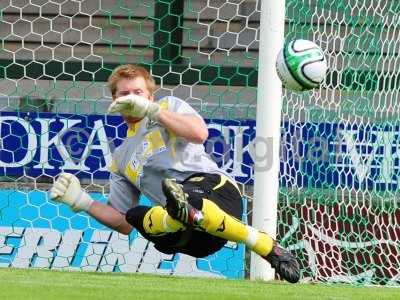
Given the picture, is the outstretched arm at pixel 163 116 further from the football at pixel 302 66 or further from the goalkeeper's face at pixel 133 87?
the football at pixel 302 66

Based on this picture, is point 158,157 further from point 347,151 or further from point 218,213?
point 347,151

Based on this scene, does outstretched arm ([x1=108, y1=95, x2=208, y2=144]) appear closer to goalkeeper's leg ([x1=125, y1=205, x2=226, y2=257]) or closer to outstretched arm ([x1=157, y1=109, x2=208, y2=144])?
outstretched arm ([x1=157, y1=109, x2=208, y2=144])

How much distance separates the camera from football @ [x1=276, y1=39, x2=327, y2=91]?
18.6 ft

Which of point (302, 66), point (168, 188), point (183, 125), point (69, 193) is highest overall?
point (302, 66)

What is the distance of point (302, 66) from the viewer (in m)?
5.66

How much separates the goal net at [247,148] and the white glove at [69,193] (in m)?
1.54

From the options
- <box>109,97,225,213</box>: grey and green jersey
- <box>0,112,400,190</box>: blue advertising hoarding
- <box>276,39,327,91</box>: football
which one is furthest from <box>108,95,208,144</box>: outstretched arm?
<box>0,112,400,190</box>: blue advertising hoarding

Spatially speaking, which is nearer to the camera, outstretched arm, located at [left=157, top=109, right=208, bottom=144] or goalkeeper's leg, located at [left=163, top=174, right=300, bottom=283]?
goalkeeper's leg, located at [left=163, top=174, right=300, bottom=283]

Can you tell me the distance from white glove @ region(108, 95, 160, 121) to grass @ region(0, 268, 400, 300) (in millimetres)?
834

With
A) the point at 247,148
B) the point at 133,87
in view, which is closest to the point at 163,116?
the point at 133,87

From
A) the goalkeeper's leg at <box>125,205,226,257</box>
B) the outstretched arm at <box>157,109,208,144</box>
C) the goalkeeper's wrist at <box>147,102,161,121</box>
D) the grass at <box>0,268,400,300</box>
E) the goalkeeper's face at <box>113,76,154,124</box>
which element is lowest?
the grass at <box>0,268,400,300</box>

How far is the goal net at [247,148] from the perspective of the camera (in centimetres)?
716

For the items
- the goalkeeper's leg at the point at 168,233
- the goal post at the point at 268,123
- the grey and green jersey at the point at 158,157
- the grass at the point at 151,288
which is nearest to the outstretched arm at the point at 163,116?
the grey and green jersey at the point at 158,157

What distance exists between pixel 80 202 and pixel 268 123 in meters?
1.36
